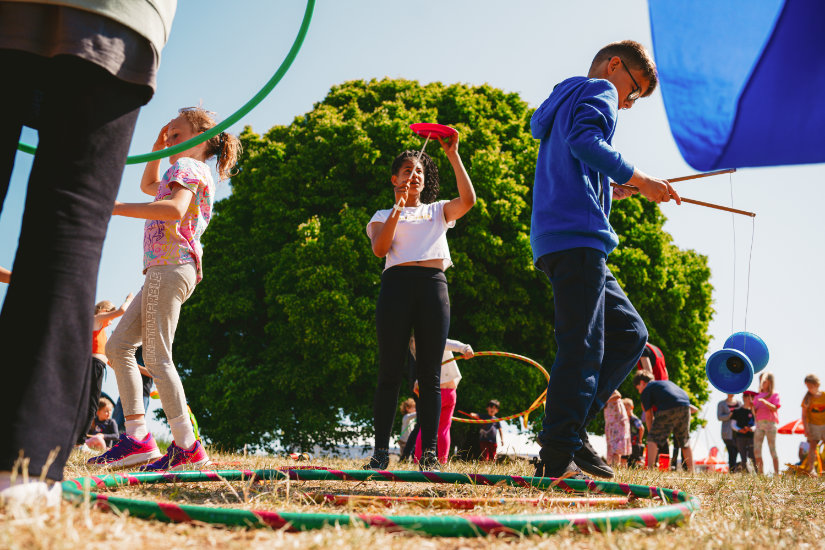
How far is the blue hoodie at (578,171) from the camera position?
3.04 metres

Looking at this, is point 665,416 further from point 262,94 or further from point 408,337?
point 262,94

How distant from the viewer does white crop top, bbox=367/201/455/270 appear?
428 centimetres

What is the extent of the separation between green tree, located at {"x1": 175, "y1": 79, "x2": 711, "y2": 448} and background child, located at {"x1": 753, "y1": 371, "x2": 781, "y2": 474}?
4010 millimetres

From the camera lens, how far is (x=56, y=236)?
1624mm

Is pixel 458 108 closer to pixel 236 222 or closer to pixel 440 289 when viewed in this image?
pixel 236 222

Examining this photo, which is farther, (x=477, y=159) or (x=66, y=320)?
(x=477, y=159)

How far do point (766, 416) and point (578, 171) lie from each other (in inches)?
429

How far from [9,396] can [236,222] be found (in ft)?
53.3

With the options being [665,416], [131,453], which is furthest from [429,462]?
[665,416]

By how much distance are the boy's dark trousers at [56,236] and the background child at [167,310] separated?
1.46m

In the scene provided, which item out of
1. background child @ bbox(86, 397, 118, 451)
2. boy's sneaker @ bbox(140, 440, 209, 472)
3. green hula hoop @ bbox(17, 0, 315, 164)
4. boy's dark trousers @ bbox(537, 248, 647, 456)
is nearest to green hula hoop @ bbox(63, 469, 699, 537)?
boy's dark trousers @ bbox(537, 248, 647, 456)

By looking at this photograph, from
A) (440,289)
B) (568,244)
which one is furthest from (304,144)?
(568,244)

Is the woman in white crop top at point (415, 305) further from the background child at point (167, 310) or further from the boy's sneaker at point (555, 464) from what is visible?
the boy's sneaker at point (555, 464)

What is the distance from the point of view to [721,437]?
47.1 ft
